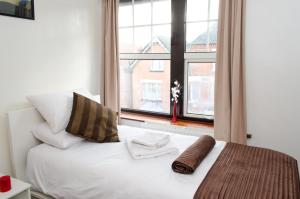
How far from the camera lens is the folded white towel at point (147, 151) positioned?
6.05 ft

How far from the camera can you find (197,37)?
9.60 feet

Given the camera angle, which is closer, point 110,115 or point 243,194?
point 243,194

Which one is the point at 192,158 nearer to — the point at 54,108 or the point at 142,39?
the point at 54,108

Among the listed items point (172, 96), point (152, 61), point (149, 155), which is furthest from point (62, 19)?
point (149, 155)

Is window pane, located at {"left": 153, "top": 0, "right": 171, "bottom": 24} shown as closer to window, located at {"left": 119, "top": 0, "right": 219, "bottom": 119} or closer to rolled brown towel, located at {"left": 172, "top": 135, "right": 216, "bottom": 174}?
window, located at {"left": 119, "top": 0, "right": 219, "bottom": 119}

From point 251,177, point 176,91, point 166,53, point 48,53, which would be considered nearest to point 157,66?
point 166,53

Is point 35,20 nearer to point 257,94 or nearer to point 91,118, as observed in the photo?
point 91,118

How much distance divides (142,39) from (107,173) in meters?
2.14

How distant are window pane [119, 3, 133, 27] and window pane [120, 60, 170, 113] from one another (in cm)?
54

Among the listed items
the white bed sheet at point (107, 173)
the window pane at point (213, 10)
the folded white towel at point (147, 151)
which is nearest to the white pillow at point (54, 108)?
the white bed sheet at point (107, 173)

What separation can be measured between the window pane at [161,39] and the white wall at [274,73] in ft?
3.25

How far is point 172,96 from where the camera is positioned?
3127mm

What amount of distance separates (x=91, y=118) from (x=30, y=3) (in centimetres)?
131

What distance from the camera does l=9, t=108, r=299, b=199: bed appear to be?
1.49 meters
